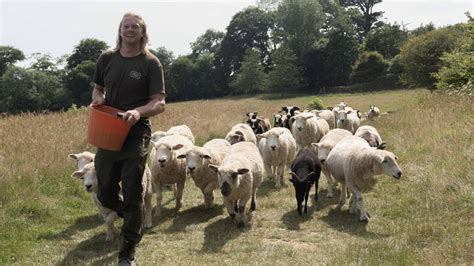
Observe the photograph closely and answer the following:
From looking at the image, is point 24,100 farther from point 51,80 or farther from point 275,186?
point 275,186

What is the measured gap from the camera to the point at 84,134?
1257 centimetres

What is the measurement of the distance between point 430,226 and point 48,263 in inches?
212

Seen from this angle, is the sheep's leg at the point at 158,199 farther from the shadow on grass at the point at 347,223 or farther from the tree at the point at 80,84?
the tree at the point at 80,84

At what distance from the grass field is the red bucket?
1.98 meters

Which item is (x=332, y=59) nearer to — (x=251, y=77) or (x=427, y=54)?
(x=251, y=77)

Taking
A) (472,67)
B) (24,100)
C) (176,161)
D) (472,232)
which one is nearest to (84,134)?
(176,161)

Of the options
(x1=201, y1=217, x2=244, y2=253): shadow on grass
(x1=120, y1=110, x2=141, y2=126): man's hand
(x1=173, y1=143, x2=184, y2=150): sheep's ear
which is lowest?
(x1=201, y1=217, x2=244, y2=253): shadow on grass

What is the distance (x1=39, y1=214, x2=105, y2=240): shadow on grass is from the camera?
7.04 metres

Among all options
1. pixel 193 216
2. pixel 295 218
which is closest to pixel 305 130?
pixel 295 218

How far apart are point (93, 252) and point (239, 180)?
A: 262 centimetres

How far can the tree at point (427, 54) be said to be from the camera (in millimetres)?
34469

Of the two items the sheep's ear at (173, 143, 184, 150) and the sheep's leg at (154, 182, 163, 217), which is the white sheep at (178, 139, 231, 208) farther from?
the sheep's leg at (154, 182, 163, 217)

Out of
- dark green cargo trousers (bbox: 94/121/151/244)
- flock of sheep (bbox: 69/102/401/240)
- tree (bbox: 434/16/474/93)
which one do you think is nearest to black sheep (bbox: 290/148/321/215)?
flock of sheep (bbox: 69/102/401/240)

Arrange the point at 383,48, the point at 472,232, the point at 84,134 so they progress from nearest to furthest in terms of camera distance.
Result: the point at 472,232
the point at 84,134
the point at 383,48
